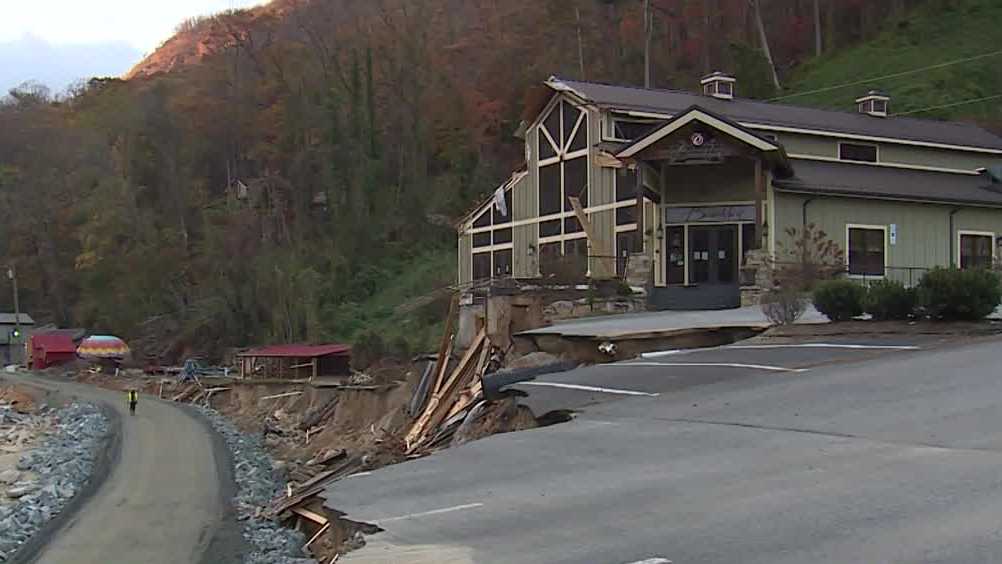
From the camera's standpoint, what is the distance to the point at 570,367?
66.2ft

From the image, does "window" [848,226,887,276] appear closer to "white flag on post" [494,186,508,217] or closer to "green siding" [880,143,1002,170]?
"green siding" [880,143,1002,170]

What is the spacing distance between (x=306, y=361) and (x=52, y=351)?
3718cm

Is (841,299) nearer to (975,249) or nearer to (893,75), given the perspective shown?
(975,249)

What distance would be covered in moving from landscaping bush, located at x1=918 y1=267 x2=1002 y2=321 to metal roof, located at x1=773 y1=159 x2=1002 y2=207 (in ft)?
41.2

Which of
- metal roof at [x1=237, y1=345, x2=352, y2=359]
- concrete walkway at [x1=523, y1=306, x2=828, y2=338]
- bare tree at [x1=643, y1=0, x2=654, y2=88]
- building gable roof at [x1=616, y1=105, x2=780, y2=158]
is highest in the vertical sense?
bare tree at [x1=643, y1=0, x2=654, y2=88]

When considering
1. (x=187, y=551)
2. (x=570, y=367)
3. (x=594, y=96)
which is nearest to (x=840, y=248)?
(x=594, y=96)

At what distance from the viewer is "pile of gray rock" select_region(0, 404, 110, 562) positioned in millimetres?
25703

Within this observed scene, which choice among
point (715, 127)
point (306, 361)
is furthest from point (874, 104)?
point (306, 361)

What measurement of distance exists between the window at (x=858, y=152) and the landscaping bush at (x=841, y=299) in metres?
16.3

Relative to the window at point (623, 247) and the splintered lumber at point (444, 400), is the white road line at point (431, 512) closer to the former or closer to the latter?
the splintered lumber at point (444, 400)

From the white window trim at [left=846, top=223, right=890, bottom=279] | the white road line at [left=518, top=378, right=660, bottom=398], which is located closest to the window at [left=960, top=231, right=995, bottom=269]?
the white window trim at [left=846, top=223, right=890, bottom=279]

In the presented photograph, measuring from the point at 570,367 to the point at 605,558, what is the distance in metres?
12.2

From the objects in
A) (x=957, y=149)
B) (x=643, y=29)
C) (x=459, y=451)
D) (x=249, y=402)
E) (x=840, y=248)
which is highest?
(x=643, y=29)

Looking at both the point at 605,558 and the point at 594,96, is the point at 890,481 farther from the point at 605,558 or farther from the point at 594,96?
the point at 594,96
